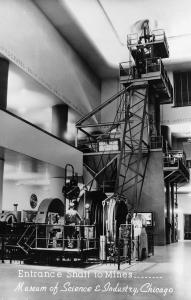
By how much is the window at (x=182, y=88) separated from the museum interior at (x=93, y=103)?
0.08 metres

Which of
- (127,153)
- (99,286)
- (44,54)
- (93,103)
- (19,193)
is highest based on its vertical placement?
(44,54)

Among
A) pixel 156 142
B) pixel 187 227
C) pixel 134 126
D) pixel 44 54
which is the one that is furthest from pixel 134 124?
pixel 187 227

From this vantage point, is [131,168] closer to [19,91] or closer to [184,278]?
[19,91]

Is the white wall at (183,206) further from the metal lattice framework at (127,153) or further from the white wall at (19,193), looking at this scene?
the metal lattice framework at (127,153)

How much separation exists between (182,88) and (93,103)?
6.98 m

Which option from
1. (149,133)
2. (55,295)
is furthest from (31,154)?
(55,295)

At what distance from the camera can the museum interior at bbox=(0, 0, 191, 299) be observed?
16.3 meters

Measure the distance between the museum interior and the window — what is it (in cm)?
8

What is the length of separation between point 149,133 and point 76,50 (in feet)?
29.1

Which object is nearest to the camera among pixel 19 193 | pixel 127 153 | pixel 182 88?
pixel 127 153

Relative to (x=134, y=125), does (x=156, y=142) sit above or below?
below

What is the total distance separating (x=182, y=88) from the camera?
28594 millimetres

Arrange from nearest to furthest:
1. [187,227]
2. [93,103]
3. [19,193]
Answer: [19,193]
[93,103]
[187,227]

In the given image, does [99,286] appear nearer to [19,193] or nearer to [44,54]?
[44,54]
